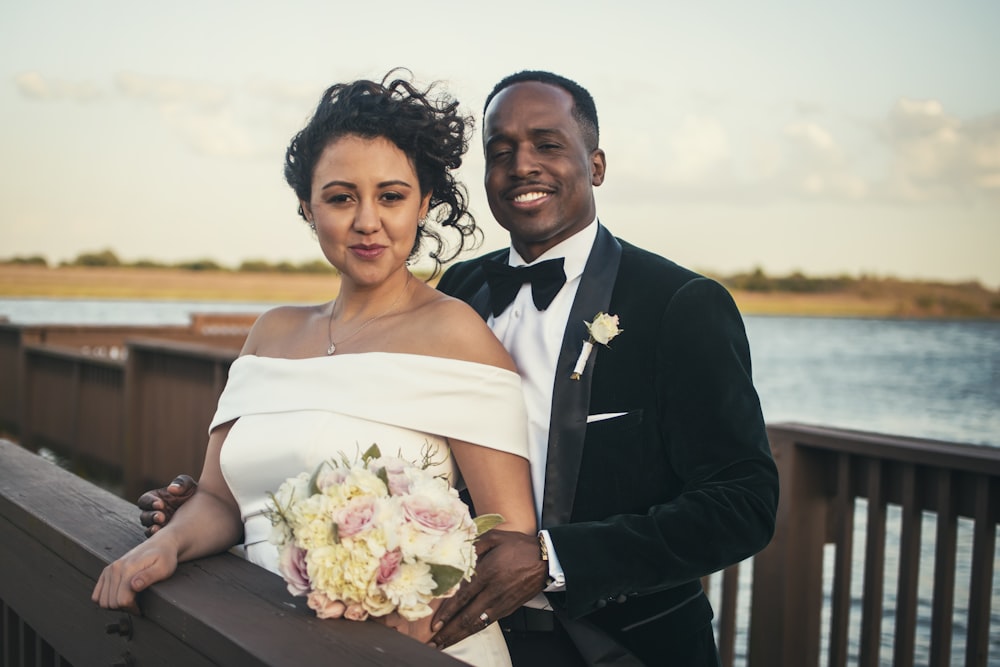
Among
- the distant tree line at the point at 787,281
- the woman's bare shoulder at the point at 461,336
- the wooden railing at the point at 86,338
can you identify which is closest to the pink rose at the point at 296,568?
the woman's bare shoulder at the point at 461,336

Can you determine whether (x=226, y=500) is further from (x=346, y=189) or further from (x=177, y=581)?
(x=346, y=189)

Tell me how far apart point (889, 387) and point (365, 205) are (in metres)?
37.5

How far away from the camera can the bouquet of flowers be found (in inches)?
63.1

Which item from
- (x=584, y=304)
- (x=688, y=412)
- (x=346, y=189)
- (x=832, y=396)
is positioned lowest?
(x=832, y=396)

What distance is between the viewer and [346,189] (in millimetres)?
2480

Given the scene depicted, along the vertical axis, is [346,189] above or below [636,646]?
above

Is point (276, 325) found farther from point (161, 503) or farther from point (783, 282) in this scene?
point (783, 282)

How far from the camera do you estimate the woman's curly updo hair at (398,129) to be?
2.53m

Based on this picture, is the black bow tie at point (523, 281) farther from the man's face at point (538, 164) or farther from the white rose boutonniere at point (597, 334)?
the white rose boutonniere at point (597, 334)

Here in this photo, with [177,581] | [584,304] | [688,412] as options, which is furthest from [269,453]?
[688,412]

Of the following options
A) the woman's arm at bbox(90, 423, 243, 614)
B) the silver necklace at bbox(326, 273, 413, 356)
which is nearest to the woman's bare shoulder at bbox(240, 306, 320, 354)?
the silver necklace at bbox(326, 273, 413, 356)

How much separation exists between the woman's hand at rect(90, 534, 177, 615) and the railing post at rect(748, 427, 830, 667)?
237cm

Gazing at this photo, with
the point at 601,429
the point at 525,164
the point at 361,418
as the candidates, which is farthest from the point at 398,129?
the point at 601,429

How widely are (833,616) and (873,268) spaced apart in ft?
185
